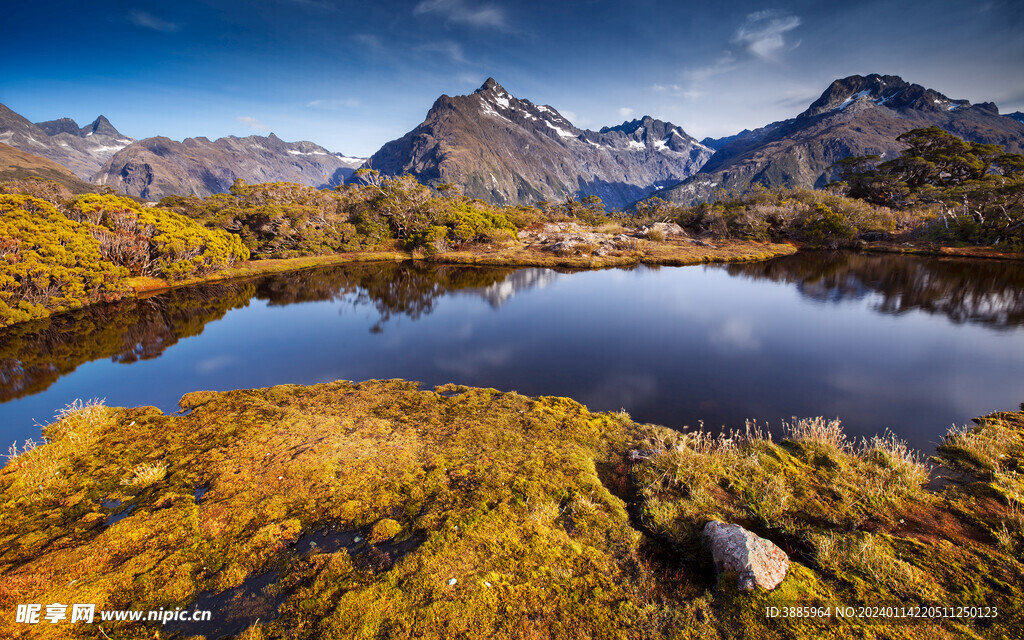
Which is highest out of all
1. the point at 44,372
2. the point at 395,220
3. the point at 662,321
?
the point at 395,220

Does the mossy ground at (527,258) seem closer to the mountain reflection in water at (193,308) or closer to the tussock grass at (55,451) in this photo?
the mountain reflection in water at (193,308)

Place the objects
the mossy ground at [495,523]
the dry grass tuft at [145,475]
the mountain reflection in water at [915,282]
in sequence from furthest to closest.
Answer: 1. the mountain reflection in water at [915,282]
2. the dry grass tuft at [145,475]
3. the mossy ground at [495,523]

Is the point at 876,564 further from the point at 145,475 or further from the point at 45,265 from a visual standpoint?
the point at 45,265

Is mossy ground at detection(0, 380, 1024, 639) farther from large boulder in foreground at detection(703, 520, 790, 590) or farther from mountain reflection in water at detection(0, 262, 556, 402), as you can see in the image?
mountain reflection in water at detection(0, 262, 556, 402)

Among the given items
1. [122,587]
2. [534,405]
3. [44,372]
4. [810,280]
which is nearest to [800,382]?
[534,405]

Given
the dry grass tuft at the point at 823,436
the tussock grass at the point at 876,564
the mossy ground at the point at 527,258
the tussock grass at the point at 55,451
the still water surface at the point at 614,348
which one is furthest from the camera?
the mossy ground at the point at 527,258

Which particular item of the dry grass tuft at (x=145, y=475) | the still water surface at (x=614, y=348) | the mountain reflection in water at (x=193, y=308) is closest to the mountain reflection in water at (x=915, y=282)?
the still water surface at (x=614, y=348)

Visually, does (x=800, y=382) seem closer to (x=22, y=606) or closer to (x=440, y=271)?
(x=22, y=606)

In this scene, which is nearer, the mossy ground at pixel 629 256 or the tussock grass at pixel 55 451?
the tussock grass at pixel 55 451
